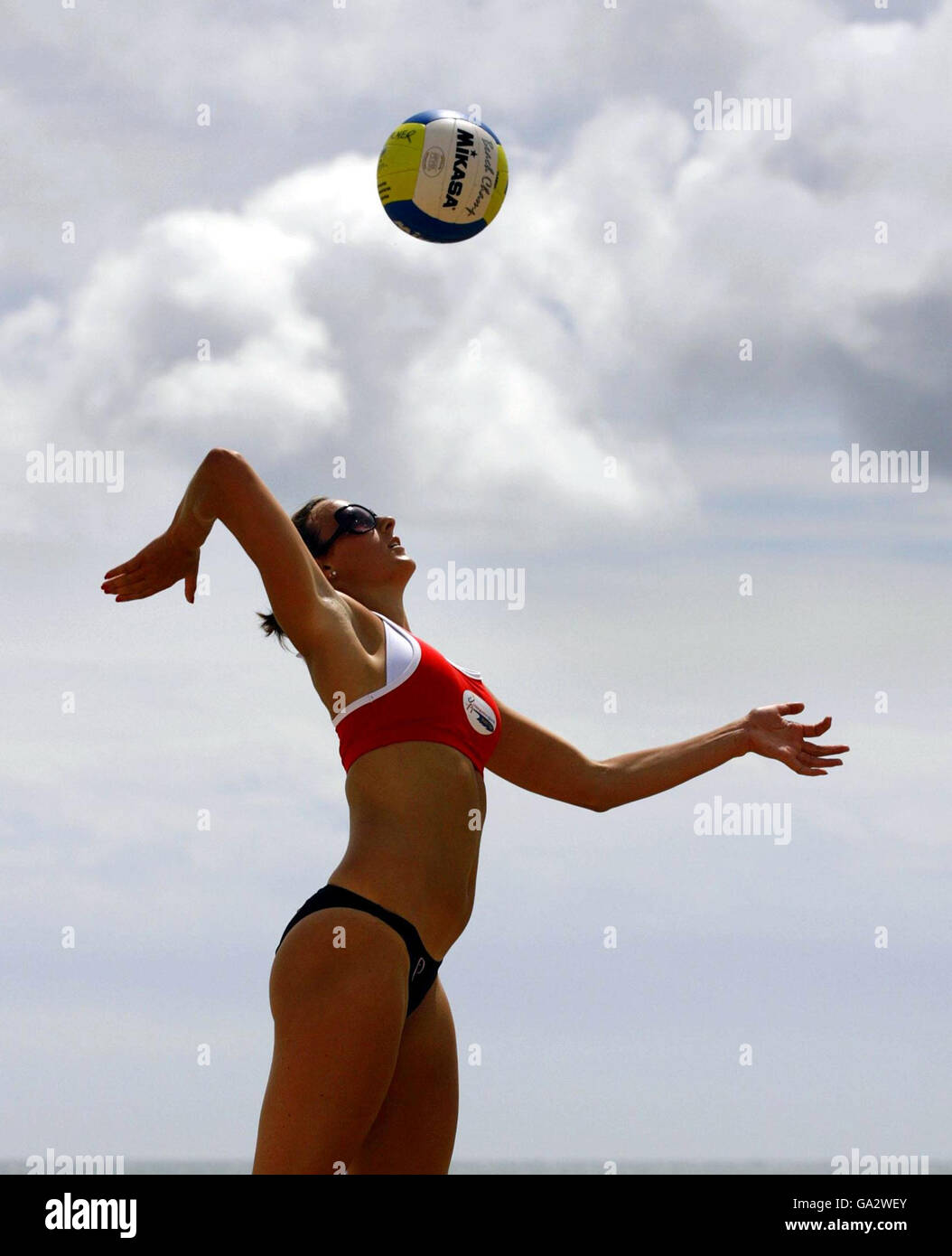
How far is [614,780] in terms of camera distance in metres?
7.94

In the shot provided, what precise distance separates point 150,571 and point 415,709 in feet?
4.42

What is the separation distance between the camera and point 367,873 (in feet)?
20.8

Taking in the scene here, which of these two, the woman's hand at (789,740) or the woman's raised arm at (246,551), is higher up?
the woman's raised arm at (246,551)

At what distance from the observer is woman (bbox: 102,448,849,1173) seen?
19.5ft

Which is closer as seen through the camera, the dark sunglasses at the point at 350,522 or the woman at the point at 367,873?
the woman at the point at 367,873

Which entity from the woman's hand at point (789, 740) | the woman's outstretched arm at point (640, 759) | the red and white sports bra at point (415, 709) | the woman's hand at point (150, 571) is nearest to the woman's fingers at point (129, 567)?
the woman's hand at point (150, 571)

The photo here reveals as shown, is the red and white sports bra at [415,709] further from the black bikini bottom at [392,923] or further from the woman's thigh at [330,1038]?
the woman's thigh at [330,1038]

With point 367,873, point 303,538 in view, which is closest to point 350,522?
point 303,538

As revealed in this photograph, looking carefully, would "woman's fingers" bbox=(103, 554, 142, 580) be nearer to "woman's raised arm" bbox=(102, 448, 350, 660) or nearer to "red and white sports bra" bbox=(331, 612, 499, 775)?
"woman's raised arm" bbox=(102, 448, 350, 660)

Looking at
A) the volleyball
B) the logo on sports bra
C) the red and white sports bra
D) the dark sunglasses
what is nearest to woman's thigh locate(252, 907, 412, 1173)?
the red and white sports bra

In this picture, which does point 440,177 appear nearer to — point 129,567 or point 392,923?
point 129,567

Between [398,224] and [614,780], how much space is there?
12.1 feet

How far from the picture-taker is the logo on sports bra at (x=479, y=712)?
277 inches

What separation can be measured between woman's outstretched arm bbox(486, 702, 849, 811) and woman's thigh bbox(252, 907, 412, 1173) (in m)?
1.81
